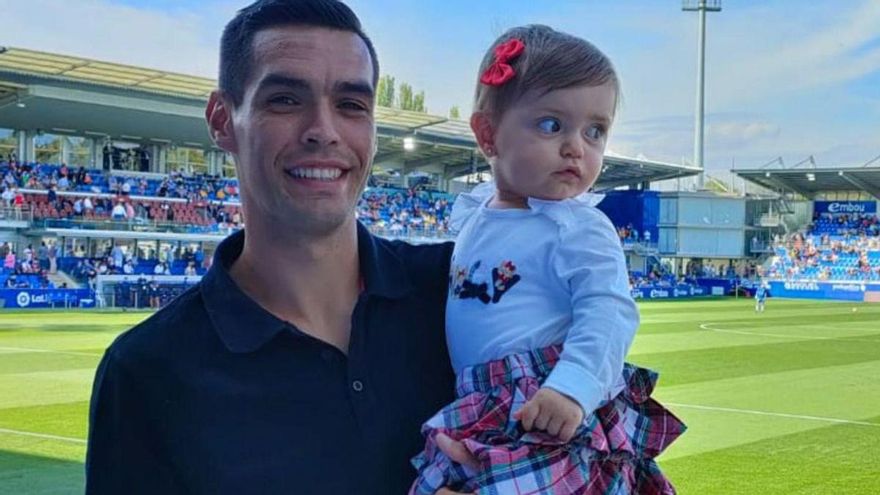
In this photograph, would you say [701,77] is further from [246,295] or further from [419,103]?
[246,295]

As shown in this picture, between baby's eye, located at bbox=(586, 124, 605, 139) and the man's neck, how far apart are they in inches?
28.2

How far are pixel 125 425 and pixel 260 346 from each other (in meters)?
0.33

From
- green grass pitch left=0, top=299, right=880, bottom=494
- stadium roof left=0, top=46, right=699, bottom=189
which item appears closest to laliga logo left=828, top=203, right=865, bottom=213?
stadium roof left=0, top=46, right=699, bottom=189

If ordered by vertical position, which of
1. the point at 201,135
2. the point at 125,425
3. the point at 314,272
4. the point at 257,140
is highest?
the point at 201,135

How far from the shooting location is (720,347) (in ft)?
70.3

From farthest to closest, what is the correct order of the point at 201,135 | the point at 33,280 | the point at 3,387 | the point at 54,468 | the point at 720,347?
the point at 201,135 → the point at 33,280 → the point at 720,347 → the point at 3,387 → the point at 54,468

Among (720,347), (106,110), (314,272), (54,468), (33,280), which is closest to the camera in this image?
(314,272)

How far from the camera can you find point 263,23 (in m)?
2.43

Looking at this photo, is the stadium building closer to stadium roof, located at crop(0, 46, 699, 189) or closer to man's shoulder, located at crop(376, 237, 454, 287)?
stadium roof, located at crop(0, 46, 699, 189)

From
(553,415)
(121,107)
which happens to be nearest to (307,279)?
(553,415)

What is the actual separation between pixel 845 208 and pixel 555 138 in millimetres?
70550

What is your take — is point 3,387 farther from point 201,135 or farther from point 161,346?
point 201,135

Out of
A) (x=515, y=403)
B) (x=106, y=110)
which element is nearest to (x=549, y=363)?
(x=515, y=403)

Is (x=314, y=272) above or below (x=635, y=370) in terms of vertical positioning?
above
